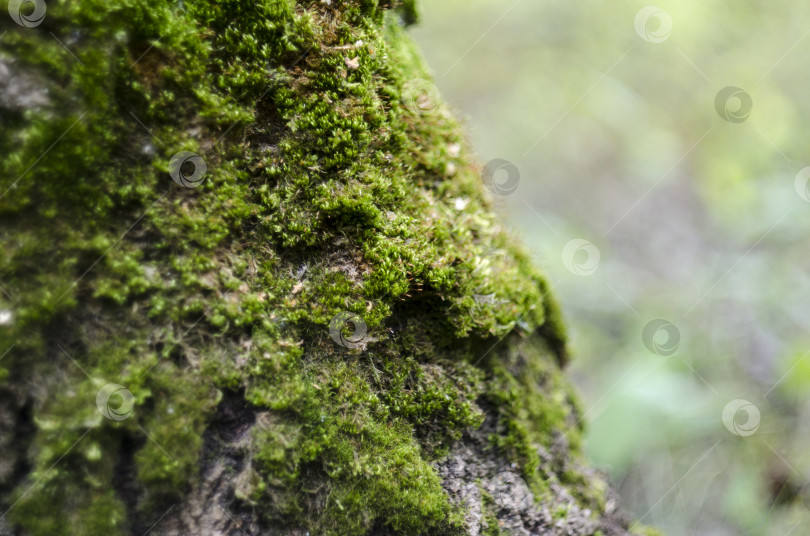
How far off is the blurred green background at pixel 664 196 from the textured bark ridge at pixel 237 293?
11.6 ft

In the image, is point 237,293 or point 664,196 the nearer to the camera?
point 237,293

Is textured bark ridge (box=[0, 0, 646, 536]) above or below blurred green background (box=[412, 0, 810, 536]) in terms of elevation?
below

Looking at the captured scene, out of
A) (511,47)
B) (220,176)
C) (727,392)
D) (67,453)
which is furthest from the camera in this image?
(511,47)

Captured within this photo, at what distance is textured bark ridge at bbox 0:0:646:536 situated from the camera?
5.61 ft

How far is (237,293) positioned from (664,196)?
8886 mm

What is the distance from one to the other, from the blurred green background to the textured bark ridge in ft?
11.6

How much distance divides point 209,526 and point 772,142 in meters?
9.74

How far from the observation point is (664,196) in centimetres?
898

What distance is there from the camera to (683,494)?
190 inches

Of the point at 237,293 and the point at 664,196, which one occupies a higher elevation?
the point at 664,196

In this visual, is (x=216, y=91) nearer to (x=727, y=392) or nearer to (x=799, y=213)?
(x=727, y=392)

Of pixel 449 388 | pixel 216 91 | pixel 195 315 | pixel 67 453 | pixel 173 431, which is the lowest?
pixel 67 453

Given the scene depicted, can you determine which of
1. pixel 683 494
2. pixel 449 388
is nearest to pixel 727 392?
pixel 683 494

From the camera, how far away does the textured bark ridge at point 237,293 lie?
1709 mm
